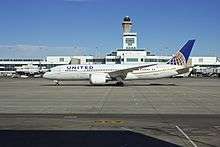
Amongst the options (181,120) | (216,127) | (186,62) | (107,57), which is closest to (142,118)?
(181,120)

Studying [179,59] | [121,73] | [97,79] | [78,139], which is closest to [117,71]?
[121,73]

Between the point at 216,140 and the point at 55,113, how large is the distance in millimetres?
10393

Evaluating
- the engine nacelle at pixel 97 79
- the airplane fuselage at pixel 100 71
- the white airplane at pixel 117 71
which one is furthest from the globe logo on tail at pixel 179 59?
the engine nacelle at pixel 97 79

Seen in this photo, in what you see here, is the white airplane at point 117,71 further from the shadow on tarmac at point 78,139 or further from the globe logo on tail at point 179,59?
the shadow on tarmac at point 78,139

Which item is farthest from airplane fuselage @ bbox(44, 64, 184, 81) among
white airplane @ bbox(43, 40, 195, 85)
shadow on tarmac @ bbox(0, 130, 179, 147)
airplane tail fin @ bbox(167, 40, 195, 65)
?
shadow on tarmac @ bbox(0, 130, 179, 147)

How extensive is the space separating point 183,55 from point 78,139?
5023cm

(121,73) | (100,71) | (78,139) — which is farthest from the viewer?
(100,71)

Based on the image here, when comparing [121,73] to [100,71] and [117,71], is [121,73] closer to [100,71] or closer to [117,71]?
[117,71]

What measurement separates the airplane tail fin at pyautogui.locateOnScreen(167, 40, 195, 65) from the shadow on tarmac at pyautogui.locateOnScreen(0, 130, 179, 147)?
48.1 meters

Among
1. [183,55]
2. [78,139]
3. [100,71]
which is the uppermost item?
[183,55]

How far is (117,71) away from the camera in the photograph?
57.8 m

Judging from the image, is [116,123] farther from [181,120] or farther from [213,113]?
[213,113]

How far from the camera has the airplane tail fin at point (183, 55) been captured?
6116 centimetres

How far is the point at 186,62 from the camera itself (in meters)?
61.3
